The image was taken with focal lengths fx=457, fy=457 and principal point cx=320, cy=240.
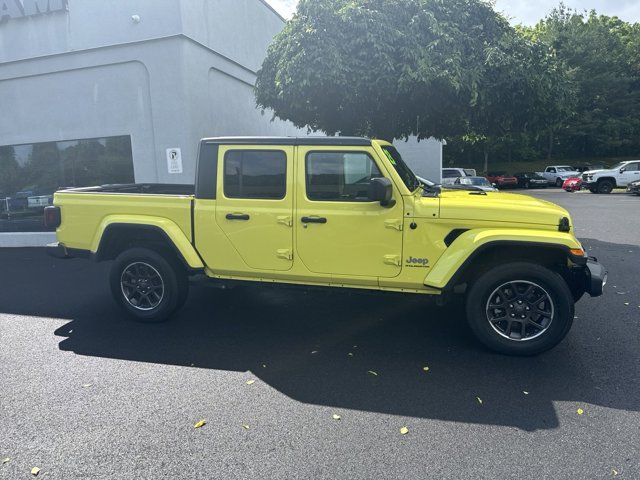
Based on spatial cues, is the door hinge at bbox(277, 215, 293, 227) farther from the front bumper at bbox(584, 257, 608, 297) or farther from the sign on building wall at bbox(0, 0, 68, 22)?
the sign on building wall at bbox(0, 0, 68, 22)

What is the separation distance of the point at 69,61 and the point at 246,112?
4407mm

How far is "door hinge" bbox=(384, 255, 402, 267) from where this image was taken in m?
4.26

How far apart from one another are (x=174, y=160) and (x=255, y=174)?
586cm

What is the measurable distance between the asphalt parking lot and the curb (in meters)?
5.67

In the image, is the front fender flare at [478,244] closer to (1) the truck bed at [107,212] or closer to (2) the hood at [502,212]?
(2) the hood at [502,212]

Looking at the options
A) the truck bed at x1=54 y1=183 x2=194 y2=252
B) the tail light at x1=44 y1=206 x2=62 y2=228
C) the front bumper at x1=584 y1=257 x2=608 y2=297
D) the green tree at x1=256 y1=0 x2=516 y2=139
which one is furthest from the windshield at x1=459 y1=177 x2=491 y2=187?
the tail light at x1=44 y1=206 x2=62 y2=228

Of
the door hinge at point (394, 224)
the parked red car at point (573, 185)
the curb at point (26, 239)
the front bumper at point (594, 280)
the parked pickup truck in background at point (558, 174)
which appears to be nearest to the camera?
the front bumper at point (594, 280)

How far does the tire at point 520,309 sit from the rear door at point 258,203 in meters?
1.85

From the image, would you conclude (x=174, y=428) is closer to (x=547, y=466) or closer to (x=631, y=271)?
(x=547, y=466)

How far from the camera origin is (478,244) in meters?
3.94

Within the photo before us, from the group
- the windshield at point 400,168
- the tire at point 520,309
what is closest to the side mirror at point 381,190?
the windshield at point 400,168

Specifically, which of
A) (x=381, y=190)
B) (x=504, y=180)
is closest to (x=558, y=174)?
(x=504, y=180)

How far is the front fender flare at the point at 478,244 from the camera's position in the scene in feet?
12.7

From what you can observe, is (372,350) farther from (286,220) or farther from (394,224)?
(286,220)
